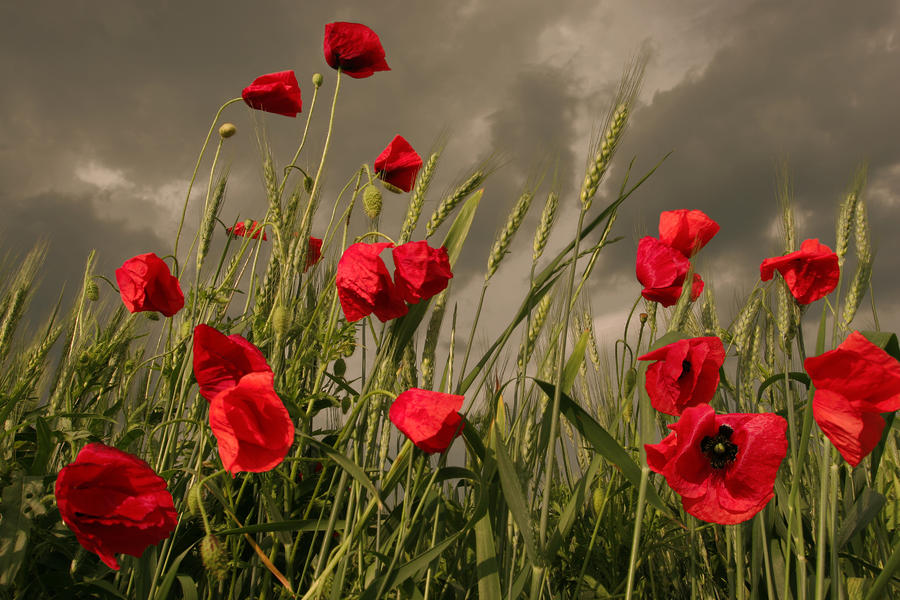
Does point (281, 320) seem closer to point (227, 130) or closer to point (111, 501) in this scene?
point (111, 501)

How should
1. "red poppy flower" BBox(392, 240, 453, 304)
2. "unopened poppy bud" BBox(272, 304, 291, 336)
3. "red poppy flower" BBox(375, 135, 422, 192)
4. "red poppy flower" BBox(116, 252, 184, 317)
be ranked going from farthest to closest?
1. "red poppy flower" BBox(375, 135, 422, 192)
2. "red poppy flower" BBox(116, 252, 184, 317)
3. "unopened poppy bud" BBox(272, 304, 291, 336)
4. "red poppy flower" BBox(392, 240, 453, 304)

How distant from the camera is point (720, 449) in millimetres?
801

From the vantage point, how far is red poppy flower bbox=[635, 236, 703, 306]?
1.12 metres

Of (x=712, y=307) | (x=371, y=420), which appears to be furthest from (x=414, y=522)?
(x=712, y=307)

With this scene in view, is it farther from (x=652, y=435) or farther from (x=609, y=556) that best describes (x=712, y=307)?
(x=652, y=435)

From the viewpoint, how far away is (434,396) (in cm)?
77

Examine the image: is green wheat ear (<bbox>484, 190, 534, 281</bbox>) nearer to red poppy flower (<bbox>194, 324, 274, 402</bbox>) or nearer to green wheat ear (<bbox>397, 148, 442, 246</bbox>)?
green wheat ear (<bbox>397, 148, 442, 246</bbox>)

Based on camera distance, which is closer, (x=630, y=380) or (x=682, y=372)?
(x=682, y=372)

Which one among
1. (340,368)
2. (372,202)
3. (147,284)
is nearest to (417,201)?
(372,202)

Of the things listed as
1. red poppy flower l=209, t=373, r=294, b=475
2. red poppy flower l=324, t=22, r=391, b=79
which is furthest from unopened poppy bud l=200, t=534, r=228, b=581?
red poppy flower l=324, t=22, r=391, b=79

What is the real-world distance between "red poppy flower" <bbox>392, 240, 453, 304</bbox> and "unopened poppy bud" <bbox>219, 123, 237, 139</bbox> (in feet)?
3.35

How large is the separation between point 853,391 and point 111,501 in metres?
1.00

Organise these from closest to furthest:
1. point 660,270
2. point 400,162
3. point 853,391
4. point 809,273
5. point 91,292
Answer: point 853,391
point 809,273
point 660,270
point 400,162
point 91,292

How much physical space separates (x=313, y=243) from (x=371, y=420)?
705mm
